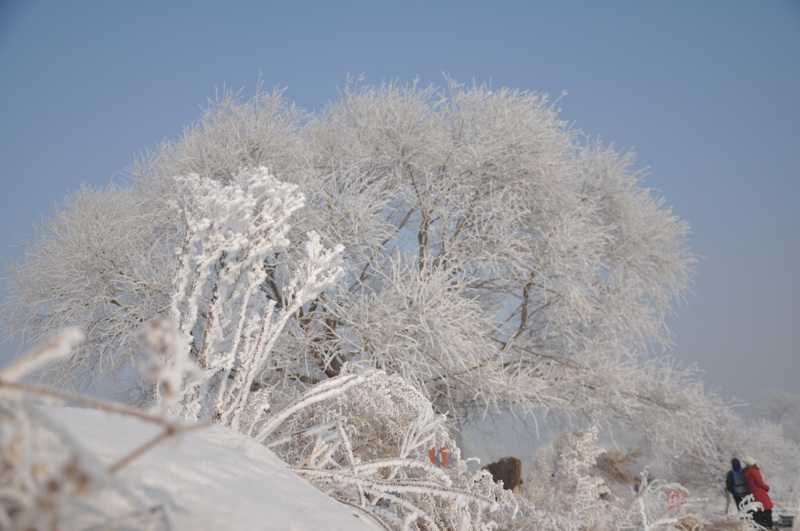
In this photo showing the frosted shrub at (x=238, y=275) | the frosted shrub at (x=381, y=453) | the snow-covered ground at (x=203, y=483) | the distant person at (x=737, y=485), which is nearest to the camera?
the snow-covered ground at (x=203, y=483)

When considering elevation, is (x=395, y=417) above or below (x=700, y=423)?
below

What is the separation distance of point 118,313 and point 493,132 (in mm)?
5626

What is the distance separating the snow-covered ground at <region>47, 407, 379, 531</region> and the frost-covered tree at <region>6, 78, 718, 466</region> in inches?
229

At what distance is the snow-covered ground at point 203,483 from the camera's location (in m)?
0.52

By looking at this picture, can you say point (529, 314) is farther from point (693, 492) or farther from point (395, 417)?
point (395, 417)

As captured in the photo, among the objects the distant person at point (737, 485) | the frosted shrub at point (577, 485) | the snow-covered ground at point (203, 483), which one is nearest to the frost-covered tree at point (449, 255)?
the distant person at point (737, 485)

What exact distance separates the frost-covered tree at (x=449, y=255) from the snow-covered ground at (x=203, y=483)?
5827 millimetres

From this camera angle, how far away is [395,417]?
64.9 inches

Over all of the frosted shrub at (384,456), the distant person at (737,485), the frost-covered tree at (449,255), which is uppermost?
the frost-covered tree at (449,255)

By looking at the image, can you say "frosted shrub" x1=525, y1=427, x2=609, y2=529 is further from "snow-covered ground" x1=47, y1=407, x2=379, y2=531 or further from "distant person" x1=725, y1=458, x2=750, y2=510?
"distant person" x1=725, y1=458, x2=750, y2=510

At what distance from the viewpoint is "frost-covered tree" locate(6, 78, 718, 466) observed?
285 inches

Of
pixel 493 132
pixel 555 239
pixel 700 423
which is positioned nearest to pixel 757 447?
pixel 700 423

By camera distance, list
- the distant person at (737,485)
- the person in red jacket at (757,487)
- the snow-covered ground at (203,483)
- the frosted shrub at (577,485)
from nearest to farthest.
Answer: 1. the snow-covered ground at (203,483)
2. the frosted shrub at (577,485)
3. the person in red jacket at (757,487)
4. the distant person at (737,485)

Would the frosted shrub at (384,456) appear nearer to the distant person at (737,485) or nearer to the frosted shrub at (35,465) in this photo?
the frosted shrub at (35,465)
